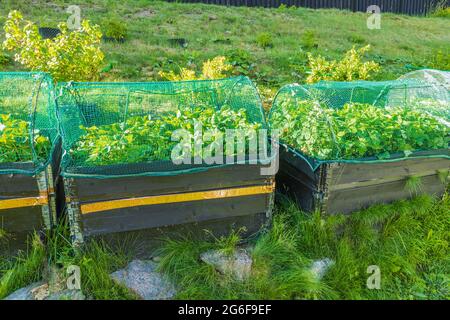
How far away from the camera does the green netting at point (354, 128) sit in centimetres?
331

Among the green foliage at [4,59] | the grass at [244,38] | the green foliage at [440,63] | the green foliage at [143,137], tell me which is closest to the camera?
the green foliage at [143,137]

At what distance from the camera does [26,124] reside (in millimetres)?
3025

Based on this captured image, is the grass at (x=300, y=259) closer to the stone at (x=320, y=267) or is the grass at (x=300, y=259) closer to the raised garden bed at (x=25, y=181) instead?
the stone at (x=320, y=267)

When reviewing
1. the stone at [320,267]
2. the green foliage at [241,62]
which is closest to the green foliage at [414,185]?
the stone at [320,267]

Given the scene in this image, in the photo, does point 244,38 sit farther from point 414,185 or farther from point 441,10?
point 441,10

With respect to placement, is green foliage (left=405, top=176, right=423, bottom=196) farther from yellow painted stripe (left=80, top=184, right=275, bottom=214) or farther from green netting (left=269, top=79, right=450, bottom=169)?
yellow painted stripe (left=80, top=184, right=275, bottom=214)

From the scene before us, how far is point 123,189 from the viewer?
2.80 meters

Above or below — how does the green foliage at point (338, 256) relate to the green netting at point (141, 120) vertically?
below

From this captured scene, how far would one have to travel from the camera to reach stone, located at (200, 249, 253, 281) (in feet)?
9.59

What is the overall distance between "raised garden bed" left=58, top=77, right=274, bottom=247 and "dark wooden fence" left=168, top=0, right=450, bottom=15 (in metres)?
9.88

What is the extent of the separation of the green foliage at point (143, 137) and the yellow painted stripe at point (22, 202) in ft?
1.22
